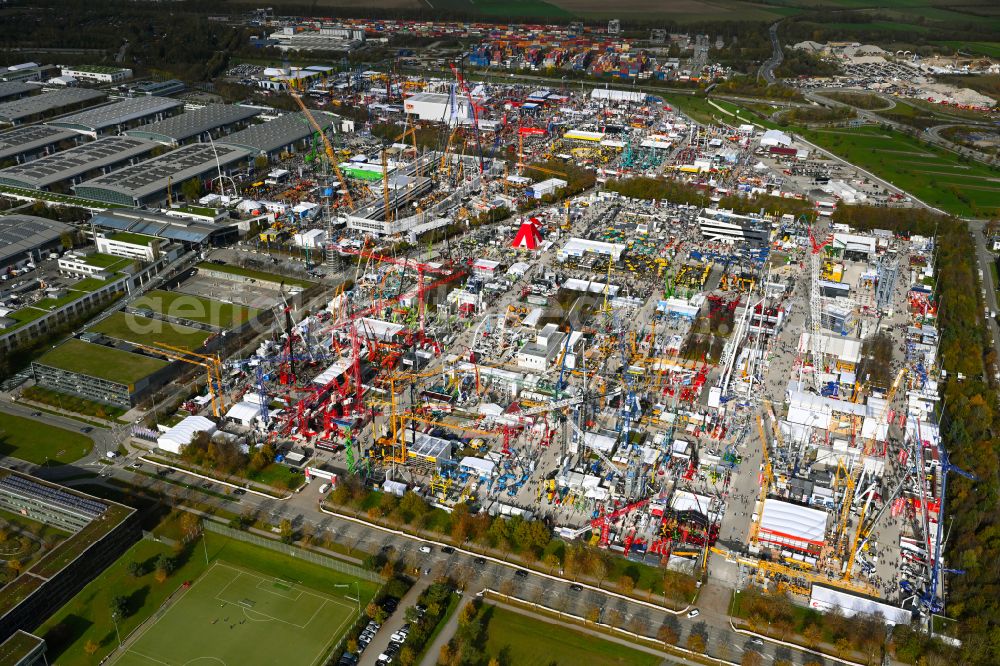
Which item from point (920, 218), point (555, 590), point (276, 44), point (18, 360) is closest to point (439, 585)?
point (555, 590)

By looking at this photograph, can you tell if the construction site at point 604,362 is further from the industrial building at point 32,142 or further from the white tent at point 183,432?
the industrial building at point 32,142

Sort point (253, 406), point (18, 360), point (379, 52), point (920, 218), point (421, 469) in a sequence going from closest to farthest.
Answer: point (421, 469)
point (253, 406)
point (18, 360)
point (920, 218)
point (379, 52)

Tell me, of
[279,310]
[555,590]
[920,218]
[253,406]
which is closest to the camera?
[555,590]

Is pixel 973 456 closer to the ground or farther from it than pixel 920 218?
closer to the ground

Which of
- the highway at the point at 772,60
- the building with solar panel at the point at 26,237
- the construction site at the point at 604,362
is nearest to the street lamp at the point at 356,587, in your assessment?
the construction site at the point at 604,362

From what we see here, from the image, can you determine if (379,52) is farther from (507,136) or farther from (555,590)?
(555,590)

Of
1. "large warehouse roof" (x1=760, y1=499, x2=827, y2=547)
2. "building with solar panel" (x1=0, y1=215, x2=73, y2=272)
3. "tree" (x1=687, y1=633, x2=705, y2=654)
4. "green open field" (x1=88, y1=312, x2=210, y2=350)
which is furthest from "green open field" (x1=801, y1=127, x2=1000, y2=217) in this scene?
"building with solar panel" (x1=0, y1=215, x2=73, y2=272)

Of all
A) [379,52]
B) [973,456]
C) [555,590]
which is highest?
[379,52]
